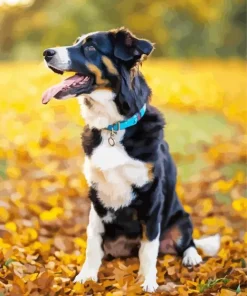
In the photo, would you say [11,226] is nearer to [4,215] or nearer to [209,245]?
[4,215]

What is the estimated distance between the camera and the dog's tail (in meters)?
2.57

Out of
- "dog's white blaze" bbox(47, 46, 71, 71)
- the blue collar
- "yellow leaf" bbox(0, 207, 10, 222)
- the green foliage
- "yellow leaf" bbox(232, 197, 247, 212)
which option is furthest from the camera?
the green foliage

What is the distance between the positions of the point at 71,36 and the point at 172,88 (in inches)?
49.0

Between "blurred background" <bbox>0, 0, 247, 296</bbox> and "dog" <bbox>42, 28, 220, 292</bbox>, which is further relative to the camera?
"blurred background" <bbox>0, 0, 247, 296</bbox>

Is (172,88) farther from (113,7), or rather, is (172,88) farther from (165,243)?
(165,243)

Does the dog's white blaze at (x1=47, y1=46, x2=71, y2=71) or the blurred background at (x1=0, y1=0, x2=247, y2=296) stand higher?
the dog's white blaze at (x1=47, y1=46, x2=71, y2=71)

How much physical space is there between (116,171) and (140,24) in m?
2.05

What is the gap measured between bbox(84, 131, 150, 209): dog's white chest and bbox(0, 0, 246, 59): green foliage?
144cm

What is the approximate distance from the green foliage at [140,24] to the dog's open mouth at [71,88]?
1.44 meters

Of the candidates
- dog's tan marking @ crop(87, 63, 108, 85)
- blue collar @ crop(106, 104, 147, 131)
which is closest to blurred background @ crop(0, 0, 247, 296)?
blue collar @ crop(106, 104, 147, 131)

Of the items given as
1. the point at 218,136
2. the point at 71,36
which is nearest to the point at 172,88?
the point at 218,136

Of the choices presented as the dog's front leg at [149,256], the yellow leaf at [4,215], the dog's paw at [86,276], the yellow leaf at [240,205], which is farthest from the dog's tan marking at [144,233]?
the yellow leaf at [240,205]

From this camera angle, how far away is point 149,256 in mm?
2291

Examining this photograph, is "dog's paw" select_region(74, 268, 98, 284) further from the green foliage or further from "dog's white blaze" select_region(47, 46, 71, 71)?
the green foliage
